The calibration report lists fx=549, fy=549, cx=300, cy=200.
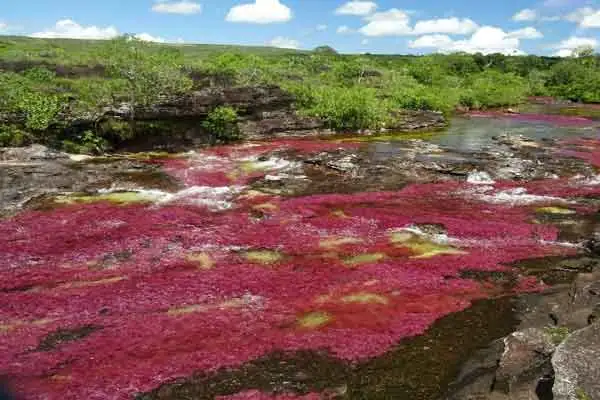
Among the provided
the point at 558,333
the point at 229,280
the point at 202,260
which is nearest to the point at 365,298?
the point at 229,280

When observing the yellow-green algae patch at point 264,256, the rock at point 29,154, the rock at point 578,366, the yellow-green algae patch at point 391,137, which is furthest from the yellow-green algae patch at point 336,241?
the yellow-green algae patch at point 391,137

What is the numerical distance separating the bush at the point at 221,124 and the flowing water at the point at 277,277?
858 inches

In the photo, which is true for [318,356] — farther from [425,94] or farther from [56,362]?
[425,94]

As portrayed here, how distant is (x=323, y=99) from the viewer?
294 feet

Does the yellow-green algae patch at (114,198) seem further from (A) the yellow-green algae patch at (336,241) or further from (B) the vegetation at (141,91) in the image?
(B) the vegetation at (141,91)

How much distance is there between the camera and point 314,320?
A: 75.6 feet

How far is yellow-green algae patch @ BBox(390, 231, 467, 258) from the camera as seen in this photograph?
3152cm

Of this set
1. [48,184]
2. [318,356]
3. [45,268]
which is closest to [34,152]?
[48,184]

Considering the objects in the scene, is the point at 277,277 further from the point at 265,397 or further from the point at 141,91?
the point at 141,91

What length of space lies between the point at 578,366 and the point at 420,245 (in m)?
18.2

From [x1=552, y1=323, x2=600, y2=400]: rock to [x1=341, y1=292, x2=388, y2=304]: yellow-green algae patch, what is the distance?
9.52 meters

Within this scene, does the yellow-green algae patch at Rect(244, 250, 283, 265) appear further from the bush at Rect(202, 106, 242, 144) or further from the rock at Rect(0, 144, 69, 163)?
the bush at Rect(202, 106, 242, 144)

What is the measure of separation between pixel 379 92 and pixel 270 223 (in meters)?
83.4

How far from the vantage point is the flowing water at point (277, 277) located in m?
19.1
